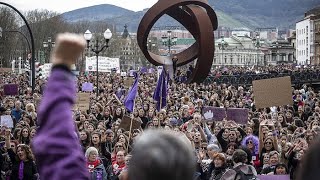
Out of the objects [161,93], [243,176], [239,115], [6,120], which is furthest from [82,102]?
[243,176]

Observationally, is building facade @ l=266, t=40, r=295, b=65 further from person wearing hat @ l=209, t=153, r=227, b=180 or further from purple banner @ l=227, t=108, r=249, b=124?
person wearing hat @ l=209, t=153, r=227, b=180

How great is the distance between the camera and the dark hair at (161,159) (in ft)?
5.84

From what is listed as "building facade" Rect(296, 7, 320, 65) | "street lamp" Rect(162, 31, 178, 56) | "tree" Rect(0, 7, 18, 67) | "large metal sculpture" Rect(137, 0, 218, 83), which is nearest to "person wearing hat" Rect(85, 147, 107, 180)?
"large metal sculpture" Rect(137, 0, 218, 83)

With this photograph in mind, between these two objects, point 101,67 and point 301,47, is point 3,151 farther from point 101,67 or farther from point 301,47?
point 301,47

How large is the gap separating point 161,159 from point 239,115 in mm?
13267

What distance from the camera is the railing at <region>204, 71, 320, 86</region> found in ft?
161

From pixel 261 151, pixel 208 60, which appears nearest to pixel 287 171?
pixel 261 151

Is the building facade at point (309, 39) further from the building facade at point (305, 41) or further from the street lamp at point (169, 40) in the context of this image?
the street lamp at point (169, 40)

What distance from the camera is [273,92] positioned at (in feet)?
47.1

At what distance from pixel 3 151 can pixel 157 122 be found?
13.3 feet

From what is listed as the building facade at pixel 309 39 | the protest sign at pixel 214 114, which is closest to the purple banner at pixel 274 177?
the protest sign at pixel 214 114

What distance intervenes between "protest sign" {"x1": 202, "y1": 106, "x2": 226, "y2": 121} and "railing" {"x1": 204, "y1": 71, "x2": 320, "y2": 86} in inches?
1270

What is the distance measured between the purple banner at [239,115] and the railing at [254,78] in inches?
1284

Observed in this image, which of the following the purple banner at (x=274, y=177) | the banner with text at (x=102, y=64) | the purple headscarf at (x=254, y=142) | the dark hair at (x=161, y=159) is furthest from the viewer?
the banner with text at (x=102, y=64)
